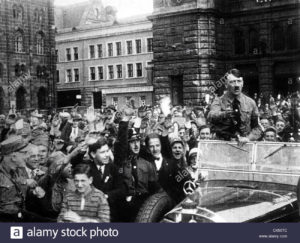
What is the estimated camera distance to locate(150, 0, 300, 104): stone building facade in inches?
786

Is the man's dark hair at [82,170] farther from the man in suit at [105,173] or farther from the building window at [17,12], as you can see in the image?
the building window at [17,12]

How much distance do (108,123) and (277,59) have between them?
11.7 m

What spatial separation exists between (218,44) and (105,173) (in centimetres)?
1676

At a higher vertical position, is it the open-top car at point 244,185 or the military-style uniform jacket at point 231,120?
the military-style uniform jacket at point 231,120

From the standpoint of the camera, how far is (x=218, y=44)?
21.7 metres

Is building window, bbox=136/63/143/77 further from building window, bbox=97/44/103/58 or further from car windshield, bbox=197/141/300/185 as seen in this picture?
car windshield, bbox=197/141/300/185

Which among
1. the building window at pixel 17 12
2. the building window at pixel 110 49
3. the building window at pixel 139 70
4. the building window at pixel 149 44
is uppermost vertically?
the building window at pixel 149 44

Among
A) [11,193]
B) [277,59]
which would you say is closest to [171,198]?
[11,193]

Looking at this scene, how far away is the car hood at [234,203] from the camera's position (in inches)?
182

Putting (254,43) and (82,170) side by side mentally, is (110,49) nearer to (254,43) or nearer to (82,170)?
(82,170)

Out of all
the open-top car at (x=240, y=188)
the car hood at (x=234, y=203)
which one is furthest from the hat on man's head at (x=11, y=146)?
the car hood at (x=234, y=203)

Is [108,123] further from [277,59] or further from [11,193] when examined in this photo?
[277,59]

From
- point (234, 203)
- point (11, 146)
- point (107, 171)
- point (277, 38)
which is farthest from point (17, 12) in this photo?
point (277, 38)

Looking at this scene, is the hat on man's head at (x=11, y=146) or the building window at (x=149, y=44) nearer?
the hat on man's head at (x=11, y=146)
